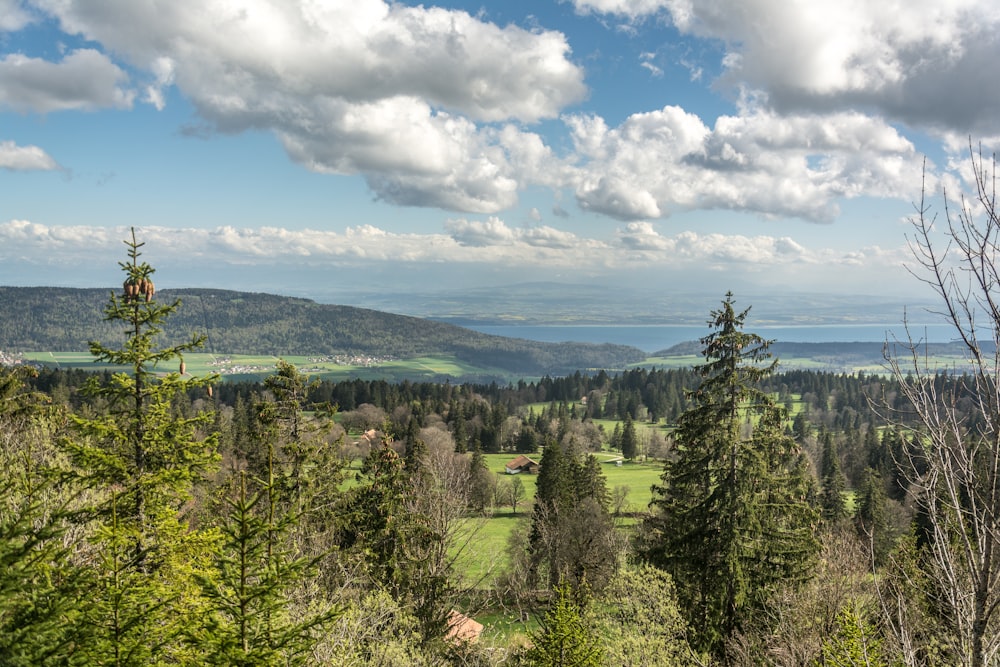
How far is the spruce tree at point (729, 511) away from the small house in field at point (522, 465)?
6402cm

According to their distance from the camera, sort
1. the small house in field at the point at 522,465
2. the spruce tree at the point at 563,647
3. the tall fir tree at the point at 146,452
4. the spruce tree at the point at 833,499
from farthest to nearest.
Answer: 1. the small house in field at the point at 522,465
2. the spruce tree at the point at 833,499
3. the spruce tree at the point at 563,647
4. the tall fir tree at the point at 146,452

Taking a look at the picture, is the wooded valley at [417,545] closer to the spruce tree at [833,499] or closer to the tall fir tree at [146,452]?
the tall fir tree at [146,452]

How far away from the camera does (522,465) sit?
82.6 metres

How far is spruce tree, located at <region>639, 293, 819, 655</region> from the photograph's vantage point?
1667cm

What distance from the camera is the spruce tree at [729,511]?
16672 millimetres

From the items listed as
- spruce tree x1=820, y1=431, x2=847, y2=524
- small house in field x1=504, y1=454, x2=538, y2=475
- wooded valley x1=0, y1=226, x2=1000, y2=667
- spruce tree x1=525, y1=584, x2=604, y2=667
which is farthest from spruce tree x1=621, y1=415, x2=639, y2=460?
spruce tree x1=525, y1=584, x2=604, y2=667

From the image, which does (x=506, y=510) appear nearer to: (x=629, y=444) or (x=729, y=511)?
(x=629, y=444)

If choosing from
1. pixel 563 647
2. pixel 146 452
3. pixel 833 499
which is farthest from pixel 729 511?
Result: pixel 833 499

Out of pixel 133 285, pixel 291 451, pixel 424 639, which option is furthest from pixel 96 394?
pixel 424 639

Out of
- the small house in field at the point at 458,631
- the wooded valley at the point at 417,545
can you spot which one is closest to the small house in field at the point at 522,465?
the wooded valley at the point at 417,545

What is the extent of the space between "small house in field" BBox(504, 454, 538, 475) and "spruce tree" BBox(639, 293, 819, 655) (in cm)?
6402

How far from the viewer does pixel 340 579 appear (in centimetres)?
2102

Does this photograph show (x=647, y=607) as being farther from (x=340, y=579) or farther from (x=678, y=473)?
(x=340, y=579)

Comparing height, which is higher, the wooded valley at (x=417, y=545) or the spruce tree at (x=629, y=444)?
the wooded valley at (x=417, y=545)
